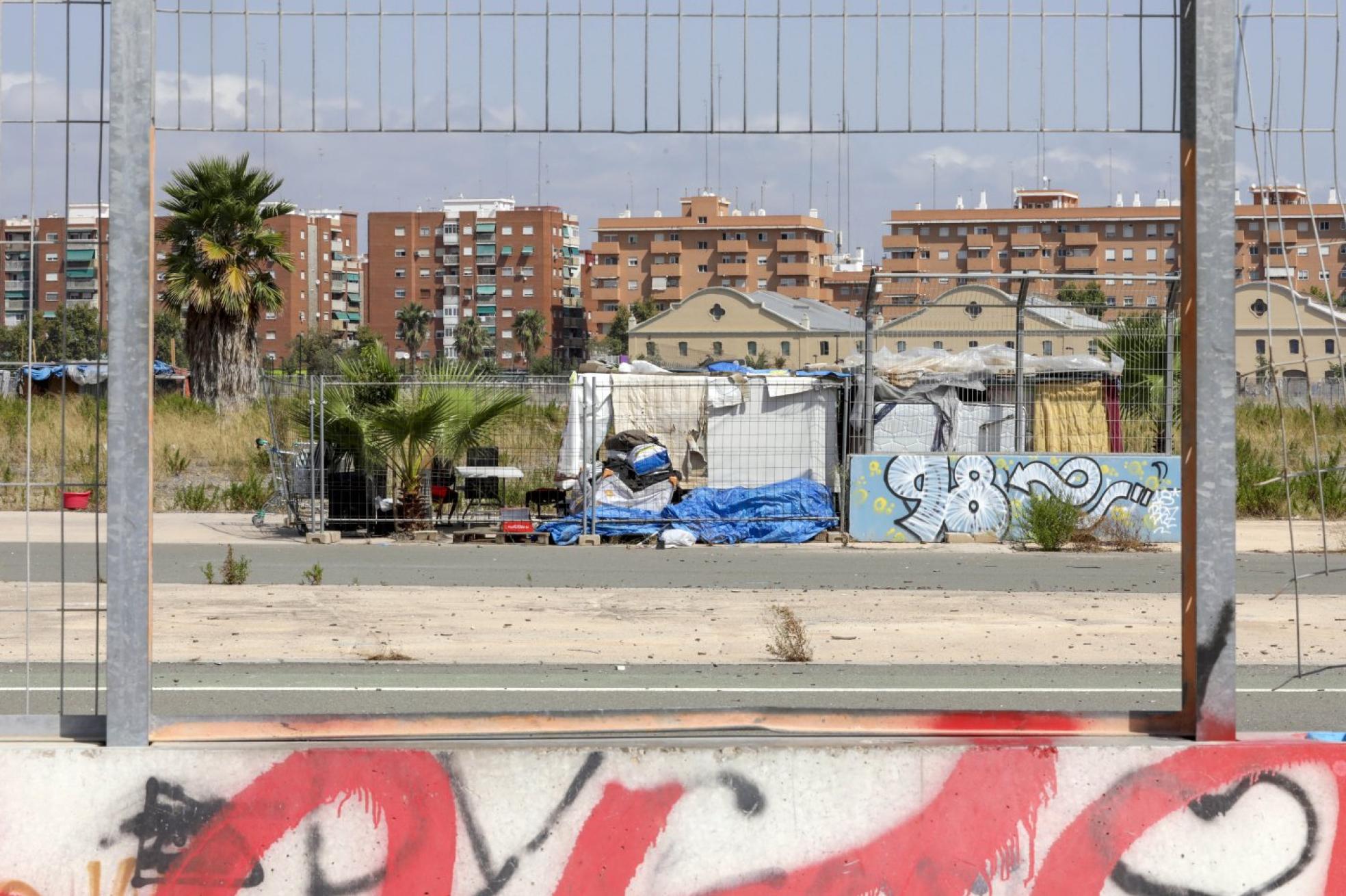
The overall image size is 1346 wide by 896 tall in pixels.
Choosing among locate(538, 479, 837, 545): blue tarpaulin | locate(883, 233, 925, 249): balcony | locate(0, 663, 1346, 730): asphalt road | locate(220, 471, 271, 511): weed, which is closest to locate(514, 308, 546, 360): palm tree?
locate(883, 233, 925, 249): balcony

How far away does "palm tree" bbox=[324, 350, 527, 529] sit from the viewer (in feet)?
64.4

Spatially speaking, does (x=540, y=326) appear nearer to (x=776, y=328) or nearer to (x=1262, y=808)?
(x=776, y=328)

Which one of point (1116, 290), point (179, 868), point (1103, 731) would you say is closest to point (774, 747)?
point (1103, 731)

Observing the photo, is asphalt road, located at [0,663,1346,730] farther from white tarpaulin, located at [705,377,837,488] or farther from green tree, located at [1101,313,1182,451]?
white tarpaulin, located at [705,377,837,488]

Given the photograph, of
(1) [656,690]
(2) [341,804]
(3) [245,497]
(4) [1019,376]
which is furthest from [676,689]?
(3) [245,497]

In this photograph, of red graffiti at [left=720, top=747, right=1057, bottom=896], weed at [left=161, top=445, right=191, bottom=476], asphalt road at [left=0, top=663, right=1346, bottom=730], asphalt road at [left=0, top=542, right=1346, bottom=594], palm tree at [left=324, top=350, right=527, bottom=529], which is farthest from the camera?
weed at [left=161, top=445, right=191, bottom=476]

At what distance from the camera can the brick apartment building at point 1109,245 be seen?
5070mm

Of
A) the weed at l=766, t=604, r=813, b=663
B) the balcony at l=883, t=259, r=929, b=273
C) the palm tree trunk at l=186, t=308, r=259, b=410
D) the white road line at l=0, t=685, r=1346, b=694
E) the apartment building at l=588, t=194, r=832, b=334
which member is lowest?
the white road line at l=0, t=685, r=1346, b=694

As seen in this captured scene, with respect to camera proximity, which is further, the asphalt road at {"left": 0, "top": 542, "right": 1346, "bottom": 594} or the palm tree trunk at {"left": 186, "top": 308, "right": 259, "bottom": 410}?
the palm tree trunk at {"left": 186, "top": 308, "right": 259, "bottom": 410}

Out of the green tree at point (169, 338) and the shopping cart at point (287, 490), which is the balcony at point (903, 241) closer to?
the green tree at point (169, 338)

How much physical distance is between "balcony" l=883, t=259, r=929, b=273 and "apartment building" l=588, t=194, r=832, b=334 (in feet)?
63.8

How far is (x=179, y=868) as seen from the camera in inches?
173

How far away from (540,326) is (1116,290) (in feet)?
352

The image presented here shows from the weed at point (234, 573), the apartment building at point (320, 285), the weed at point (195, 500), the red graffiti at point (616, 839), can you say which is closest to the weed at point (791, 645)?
the weed at point (234, 573)
